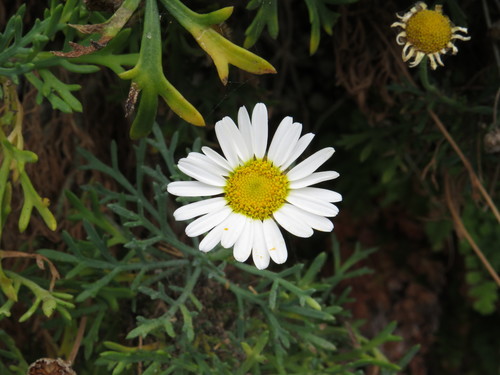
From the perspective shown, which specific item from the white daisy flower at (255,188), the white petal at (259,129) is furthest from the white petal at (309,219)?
the white petal at (259,129)

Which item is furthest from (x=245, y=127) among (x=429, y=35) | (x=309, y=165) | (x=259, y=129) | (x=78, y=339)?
(x=78, y=339)

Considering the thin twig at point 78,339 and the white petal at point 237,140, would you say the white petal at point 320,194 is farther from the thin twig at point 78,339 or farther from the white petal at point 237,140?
the thin twig at point 78,339

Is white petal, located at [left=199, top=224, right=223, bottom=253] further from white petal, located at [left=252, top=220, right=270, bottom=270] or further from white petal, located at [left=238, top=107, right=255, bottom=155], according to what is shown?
white petal, located at [left=238, top=107, right=255, bottom=155]

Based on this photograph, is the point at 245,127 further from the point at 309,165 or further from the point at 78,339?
the point at 78,339

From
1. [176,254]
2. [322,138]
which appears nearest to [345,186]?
[322,138]

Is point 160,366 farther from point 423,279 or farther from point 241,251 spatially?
point 423,279

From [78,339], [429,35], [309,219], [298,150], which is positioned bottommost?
[78,339]
